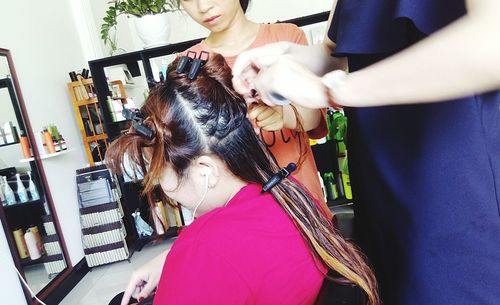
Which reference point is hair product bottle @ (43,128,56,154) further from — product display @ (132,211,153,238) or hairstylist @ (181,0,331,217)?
hairstylist @ (181,0,331,217)

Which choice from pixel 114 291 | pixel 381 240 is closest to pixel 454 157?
pixel 381 240

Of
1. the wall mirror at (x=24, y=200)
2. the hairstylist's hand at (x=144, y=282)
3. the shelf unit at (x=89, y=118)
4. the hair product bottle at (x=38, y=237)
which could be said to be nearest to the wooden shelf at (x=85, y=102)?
the shelf unit at (x=89, y=118)

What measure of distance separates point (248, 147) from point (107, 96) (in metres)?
2.58

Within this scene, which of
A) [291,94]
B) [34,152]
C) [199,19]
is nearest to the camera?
[291,94]

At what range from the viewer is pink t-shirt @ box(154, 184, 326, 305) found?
686 millimetres

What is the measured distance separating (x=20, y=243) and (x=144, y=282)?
5.51 feet

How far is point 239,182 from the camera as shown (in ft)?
3.08

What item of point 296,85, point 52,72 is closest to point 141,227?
point 52,72

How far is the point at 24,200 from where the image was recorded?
8.24 feet

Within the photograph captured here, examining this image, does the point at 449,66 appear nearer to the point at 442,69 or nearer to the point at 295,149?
the point at 442,69

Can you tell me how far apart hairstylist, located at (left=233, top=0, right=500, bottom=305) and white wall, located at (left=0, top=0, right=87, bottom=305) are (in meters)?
2.68

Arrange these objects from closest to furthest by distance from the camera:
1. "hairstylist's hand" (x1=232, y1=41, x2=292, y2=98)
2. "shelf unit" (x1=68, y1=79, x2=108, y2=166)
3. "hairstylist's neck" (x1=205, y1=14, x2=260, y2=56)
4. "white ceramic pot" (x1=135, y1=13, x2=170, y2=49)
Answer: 1. "hairstylist's hand" (x1=232, y1=41, x2=292, y2=98)
2. "hairstylist's neck" (x1=205, y1=14, x2=260, y2=56)
3. "white ceramic pot" (x1=135, y1=13, x2=170, y2=49)
4. "shelf unit" (x1=68, y1=79, x2=108, y2=166)

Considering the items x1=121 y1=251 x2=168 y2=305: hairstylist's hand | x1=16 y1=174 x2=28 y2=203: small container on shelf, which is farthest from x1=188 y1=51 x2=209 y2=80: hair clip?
x1=16 y1=174 x2=28 y2=203: small container on shelf

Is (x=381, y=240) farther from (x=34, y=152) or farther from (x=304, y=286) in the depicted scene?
(x=34, y=152)
